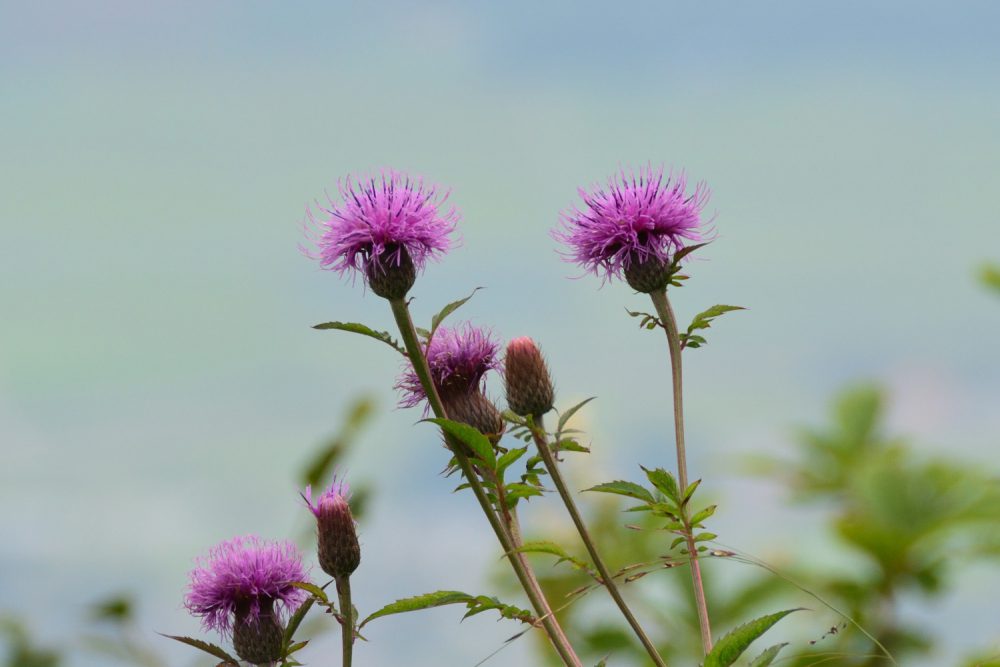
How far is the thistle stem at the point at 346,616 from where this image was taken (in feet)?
12.4

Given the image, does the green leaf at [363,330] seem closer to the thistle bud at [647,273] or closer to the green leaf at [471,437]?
the green leaf at [471,437]

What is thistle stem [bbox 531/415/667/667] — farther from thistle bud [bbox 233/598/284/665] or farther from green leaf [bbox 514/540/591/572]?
thistle bud [bbox 233/598/284/665]

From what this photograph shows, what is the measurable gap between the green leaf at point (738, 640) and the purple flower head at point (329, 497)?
143 centimetres

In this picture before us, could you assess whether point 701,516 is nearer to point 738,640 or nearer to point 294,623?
point 738,640

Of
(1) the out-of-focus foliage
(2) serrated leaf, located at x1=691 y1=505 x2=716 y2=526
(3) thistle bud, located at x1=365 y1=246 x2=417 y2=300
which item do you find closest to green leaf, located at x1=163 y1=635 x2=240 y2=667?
(3) thistle bud, located at x1=365 y1=246 x2=417 y2=300

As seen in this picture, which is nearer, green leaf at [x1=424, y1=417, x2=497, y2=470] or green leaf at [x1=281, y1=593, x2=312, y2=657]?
green leaf at [x1=424, y1=417, x2=497, y2=470]

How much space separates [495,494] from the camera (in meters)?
3.92

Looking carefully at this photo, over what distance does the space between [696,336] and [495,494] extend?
0.96m

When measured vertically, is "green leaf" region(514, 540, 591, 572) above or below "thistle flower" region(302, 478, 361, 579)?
below

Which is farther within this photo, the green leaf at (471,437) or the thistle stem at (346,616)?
the thistle stem at (346,616)

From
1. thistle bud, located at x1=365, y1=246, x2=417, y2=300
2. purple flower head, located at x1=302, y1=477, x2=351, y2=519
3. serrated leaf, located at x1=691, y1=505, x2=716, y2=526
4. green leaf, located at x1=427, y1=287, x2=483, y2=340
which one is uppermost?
thistle bud, located at x1=365, y1=246, x2=417, y2=300

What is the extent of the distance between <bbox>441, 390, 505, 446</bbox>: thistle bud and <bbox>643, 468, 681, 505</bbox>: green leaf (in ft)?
2.71

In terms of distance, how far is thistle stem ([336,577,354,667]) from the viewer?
379 centimetres

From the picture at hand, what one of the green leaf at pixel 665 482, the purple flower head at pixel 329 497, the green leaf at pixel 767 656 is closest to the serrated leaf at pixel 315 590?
the purple flower head at pixel 329 497
